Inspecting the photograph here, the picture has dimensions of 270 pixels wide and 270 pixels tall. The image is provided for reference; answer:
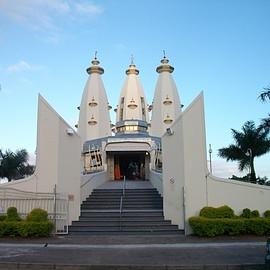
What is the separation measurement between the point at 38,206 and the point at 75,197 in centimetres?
179

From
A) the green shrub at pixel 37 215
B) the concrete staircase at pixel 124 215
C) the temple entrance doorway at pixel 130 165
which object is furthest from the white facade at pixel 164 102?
the green shrub at pixel 37 215

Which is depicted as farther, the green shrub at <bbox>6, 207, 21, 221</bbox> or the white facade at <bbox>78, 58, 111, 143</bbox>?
the white facade at <bbox>78, 58, 111, 143</bbox>

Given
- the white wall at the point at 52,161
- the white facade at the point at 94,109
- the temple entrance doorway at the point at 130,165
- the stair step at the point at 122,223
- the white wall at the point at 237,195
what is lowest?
Result: the stair step at the point at 122,223

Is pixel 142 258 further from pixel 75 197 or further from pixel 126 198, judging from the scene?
pixel 126 198

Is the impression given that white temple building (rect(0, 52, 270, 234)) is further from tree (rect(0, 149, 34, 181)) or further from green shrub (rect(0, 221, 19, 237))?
tree (rect(0, 149, 34, 181))

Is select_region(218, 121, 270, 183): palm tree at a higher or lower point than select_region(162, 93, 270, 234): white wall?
higher

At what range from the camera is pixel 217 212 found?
51.0ft

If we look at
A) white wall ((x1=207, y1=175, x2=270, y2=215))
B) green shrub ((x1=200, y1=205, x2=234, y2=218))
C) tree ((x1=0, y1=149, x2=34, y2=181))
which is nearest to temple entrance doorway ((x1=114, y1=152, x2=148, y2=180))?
tree ((x1=0, y1=149, x2=34, y2=181))

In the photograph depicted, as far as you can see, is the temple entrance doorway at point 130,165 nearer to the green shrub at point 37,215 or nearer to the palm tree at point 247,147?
the palm tree at point 247,147

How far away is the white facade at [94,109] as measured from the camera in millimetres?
50969

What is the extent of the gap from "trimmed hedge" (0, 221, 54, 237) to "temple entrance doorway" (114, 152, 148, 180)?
65.9 ft

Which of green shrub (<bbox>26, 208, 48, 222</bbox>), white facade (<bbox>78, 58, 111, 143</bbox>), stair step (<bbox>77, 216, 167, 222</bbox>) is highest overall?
white facade (<bbox>78, 58, 111, 143</bbox>)

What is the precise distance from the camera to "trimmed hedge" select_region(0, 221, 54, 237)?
14773 millimetres

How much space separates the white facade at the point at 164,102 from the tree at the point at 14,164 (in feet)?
54.7
